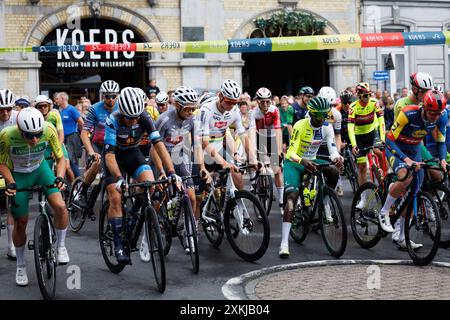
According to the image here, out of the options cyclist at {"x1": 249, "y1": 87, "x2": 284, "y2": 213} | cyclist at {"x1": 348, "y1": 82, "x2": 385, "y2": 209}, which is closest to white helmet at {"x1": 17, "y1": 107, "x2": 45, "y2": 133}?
cyclist at {"x1": 249, "y1": 87, "x2": 284, "y2": 213}

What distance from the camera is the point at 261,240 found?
826 centimetres

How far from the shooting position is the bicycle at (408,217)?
25.8 feet

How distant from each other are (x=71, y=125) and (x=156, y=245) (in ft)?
25.4

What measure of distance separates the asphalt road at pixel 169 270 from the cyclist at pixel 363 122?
266 centimetres

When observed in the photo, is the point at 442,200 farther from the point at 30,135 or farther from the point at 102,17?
the point at 102,17

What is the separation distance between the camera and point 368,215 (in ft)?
29.5

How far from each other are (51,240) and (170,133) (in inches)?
94.4

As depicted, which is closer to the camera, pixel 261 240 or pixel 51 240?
pixel 51 240

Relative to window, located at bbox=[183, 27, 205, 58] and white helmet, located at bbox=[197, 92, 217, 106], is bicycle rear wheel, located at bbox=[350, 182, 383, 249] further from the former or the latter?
window, located at bbox=[183, 27, 205, 58]

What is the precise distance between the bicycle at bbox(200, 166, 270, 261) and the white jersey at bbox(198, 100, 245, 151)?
657 mm

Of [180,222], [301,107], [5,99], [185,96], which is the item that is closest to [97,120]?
[5,99]
